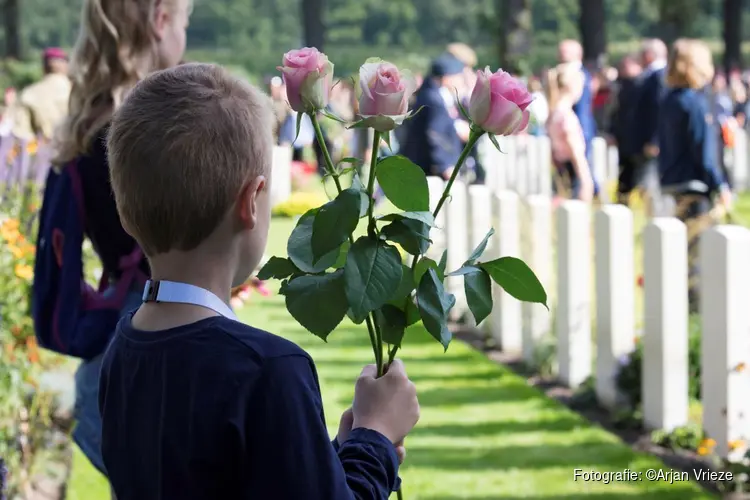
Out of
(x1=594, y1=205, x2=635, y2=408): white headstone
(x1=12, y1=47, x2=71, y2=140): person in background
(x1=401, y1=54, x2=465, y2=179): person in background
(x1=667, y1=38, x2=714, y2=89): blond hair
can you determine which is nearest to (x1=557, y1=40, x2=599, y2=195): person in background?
(x1=401, y1=54, x2=465, y2=179): person in background

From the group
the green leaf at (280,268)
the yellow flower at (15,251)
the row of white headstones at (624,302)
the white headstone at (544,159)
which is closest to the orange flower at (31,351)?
the yellow flower at (15,251)

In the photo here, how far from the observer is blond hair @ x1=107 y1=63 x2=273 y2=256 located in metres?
1.70

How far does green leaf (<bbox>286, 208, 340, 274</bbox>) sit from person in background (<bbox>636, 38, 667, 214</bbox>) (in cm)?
994

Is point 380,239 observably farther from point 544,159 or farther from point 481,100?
point 544,159

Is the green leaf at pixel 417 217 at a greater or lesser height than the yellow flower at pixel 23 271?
greater

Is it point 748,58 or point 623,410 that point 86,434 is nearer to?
point 623,410

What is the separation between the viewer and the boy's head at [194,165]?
1.70m

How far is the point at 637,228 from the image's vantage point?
12188mm

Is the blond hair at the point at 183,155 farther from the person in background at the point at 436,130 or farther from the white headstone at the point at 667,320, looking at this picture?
the person in background at the point at 436,130

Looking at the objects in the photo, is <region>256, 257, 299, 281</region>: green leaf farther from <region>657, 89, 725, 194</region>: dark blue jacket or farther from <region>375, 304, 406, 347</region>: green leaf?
<region>657, 89, 725, 194</region>: dark blue jacket

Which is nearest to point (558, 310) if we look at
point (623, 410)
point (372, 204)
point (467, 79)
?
point (623, 410)

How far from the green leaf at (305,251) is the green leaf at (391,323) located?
0.13m

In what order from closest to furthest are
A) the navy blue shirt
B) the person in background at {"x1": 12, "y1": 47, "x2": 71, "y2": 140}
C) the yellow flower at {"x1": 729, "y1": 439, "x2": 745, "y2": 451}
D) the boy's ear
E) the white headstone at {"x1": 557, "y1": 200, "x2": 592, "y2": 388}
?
the navy blue shirt < the boy's ear < the yellow flower at {"x1": 729, "y1": 439, "x2": 745, "y2": 451} < the white headstone at {"x1": 557, "y1": 200, "x2": 592, "y2": 388} < the person in background at {"x1": 12, "y1": 47, "x2": 71, "y2": 140}

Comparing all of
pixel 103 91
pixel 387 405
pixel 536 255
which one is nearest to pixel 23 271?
pixel 103 91
